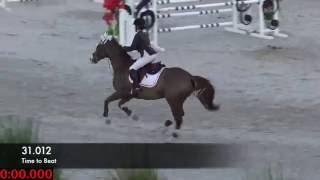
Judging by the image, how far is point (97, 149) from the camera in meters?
9.80

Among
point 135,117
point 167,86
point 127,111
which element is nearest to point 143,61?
point 167,86

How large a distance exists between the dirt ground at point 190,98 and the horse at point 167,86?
0.50m

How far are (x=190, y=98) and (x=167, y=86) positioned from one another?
8.42 ft

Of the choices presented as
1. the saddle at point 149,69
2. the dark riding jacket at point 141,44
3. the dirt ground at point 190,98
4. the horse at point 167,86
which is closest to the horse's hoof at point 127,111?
the dirt ground at point 190,98

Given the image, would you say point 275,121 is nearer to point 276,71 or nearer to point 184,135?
point 184,135

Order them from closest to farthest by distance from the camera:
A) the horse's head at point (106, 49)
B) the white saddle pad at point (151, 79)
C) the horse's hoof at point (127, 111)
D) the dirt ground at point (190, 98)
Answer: the white saddle pad at point (151, 79) → the horse's head at point (106, 49) → the dirt ground at point (190, 98) → the horse's hoof at point (127, 111)

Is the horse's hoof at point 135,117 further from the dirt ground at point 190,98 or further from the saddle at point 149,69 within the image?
the saddle at point 149,69

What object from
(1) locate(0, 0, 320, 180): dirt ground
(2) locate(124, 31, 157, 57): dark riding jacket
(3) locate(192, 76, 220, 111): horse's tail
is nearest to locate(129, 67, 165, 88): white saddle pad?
(2) locate(124, 31, 157, 57): dark riding jacket

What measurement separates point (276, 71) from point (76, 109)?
3997mm

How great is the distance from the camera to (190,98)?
13.5 metres

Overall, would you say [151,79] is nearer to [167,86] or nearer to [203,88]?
[167,86]

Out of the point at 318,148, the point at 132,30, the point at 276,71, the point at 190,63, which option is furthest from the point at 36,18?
the point at 318,148

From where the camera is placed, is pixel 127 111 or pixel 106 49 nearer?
pixel 106 49

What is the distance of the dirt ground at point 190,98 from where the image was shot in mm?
11430
